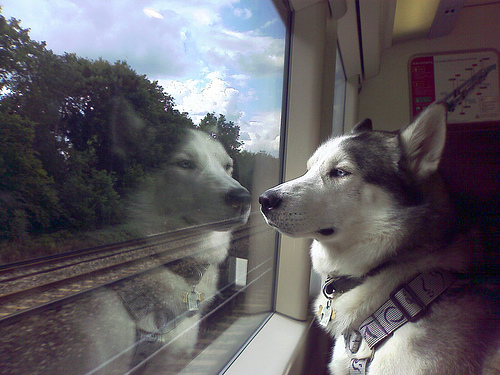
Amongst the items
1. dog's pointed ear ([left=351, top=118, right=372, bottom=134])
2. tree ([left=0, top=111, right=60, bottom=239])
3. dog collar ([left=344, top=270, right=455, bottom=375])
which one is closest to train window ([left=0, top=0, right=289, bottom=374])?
tree ([left=0, top=111, right=60, bottom=239])

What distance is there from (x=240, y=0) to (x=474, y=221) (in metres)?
0.97

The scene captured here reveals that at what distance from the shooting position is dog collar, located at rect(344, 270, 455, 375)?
70cm

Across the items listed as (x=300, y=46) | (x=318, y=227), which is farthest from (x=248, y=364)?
(x=300, y=46)

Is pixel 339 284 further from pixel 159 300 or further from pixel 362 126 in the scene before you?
pixel 362 126

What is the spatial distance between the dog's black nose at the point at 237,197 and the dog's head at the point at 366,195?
23 cm

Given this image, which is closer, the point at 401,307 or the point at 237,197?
the point at 401,307

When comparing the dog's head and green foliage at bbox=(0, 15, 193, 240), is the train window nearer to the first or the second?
green foliage at bbox=(0, 15, 193, 240)

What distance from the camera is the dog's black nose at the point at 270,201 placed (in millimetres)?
810

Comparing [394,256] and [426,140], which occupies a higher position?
[426,140]

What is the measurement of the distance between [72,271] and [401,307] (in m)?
0.69

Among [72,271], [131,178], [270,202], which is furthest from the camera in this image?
[270,202]

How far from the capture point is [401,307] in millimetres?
703

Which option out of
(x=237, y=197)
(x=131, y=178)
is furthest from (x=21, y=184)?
(x=237, y=197)

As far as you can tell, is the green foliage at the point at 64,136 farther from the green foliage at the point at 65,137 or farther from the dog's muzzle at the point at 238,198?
the dog's muzzle at the point at 238,198
